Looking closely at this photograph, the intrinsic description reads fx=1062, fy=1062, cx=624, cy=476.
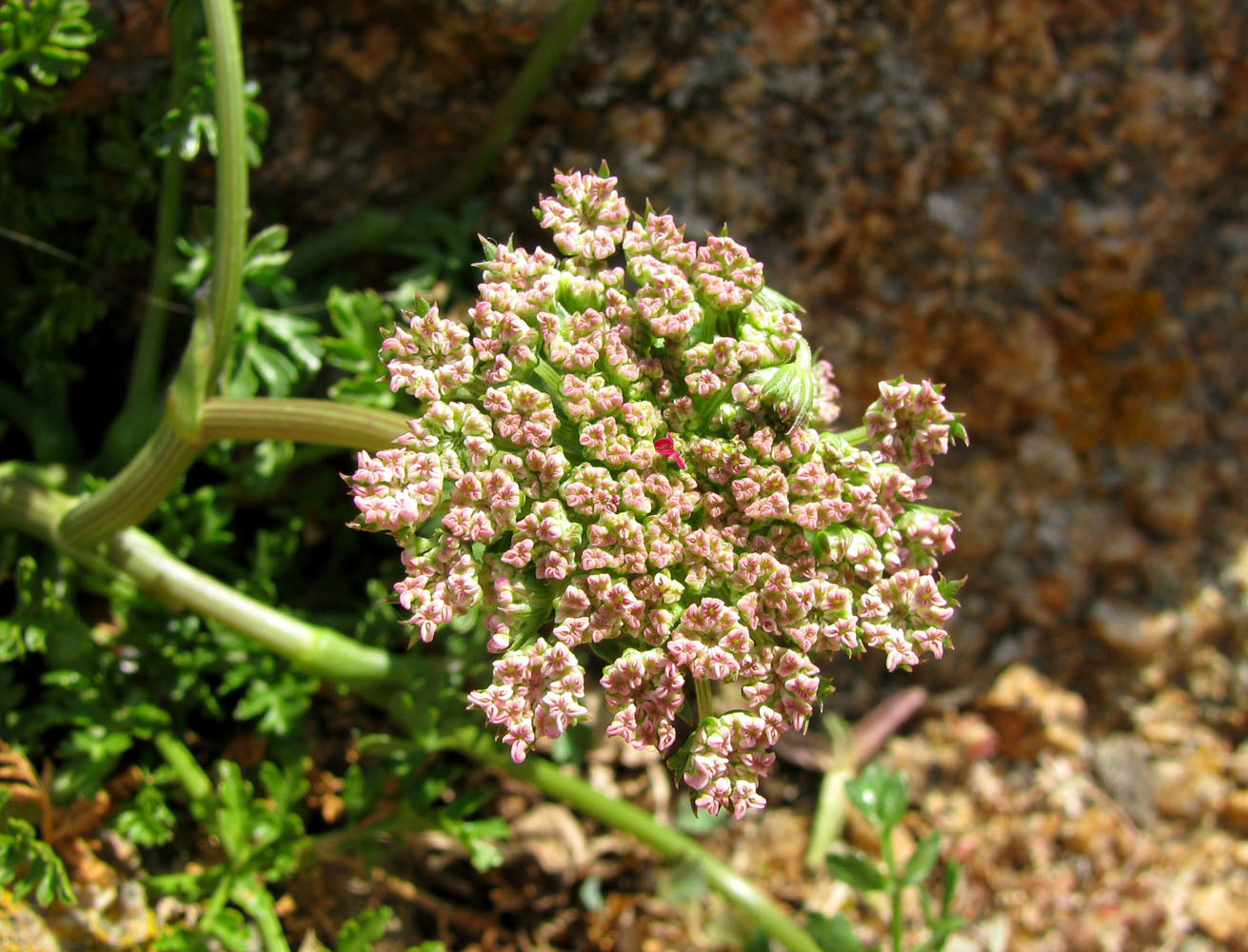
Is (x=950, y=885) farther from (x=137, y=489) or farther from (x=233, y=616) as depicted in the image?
(x=137, y=489)

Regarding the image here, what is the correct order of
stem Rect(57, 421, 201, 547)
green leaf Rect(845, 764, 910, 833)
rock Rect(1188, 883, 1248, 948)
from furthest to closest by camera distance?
1. rock Rect(1188, 883, 1248, 948)
2. green leaf Rect(845, 764, 910, 833)
3. stem Rect(57, 421, 201, 547)

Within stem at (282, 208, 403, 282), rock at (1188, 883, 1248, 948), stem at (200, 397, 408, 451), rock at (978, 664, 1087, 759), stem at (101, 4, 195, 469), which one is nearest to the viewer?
stem at (200, 397, 408, 451)

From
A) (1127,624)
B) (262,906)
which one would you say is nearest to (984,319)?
(1127,624)

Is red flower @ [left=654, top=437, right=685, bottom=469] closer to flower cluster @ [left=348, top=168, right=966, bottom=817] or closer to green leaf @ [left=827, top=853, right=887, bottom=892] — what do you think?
flower cluster @ [left=348, top=168, right=966, bottom=817]

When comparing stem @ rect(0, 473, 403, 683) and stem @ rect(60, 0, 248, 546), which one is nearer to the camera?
stem @ rect(60, 0, 248, 546)

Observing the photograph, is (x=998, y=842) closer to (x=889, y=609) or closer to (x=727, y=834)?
(x=727, y=834)

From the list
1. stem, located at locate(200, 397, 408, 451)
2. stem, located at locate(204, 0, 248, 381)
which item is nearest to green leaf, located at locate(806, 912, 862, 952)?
stem, located at locate(200, 397, 408, 451)
